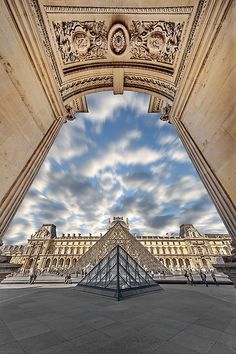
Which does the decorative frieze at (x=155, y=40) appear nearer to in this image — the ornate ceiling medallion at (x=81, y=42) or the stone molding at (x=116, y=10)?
the stone molding at (x=116, y=10)

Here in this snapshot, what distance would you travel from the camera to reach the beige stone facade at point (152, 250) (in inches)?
2549

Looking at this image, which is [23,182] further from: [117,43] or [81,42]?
[117,43]

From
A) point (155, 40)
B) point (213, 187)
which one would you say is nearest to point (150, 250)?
point (213, 187)

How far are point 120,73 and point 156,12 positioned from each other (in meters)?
1.90

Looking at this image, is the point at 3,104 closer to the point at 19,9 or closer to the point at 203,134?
the point at 19,9

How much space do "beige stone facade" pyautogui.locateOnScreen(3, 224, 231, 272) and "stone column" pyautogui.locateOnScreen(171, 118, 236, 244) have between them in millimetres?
69518

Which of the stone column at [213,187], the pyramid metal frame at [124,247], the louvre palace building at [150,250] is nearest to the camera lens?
the stone column at [213,187]

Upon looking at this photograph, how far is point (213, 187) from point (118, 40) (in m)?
5.01

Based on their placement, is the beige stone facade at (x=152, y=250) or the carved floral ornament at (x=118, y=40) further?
the beige stone facade at (x=152, y=250)

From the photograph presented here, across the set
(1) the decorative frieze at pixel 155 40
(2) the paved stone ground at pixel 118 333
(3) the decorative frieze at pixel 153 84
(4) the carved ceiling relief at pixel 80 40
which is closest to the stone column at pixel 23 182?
(2) the paved stone ground at pixel 118 333

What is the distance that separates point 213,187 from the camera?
3.82 m

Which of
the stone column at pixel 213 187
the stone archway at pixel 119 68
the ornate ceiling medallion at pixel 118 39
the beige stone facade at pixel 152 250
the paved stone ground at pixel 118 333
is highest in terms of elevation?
the beige stone facade at pixel 152 250

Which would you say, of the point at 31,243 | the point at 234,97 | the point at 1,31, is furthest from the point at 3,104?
the point at 31,243

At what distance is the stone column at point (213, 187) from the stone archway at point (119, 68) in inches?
0.9
